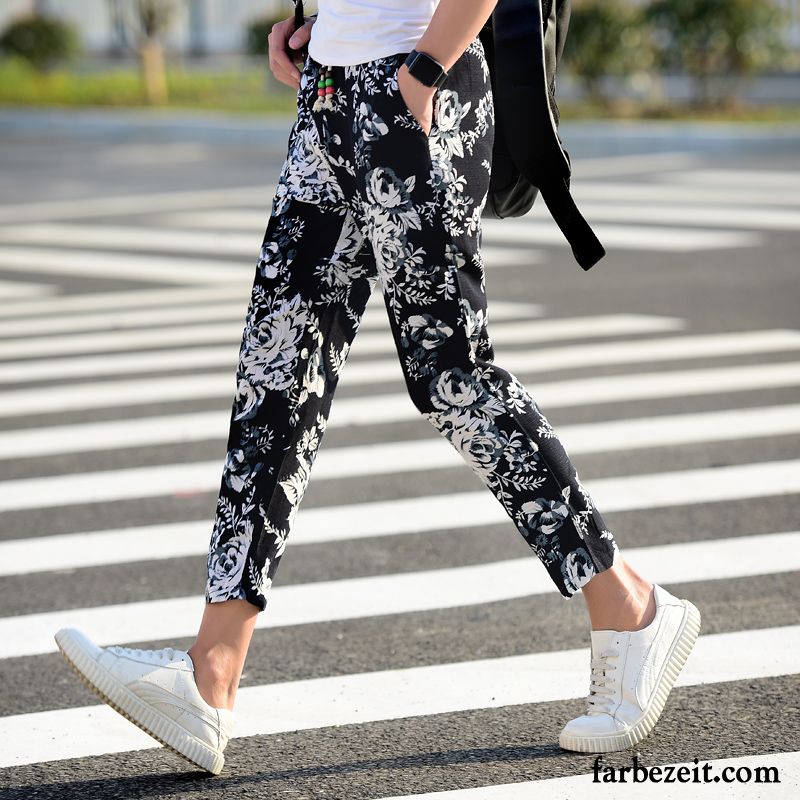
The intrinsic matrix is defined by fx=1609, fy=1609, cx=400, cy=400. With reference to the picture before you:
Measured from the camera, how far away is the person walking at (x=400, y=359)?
269 centimetres

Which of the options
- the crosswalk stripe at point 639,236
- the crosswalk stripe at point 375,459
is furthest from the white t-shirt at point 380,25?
the crosswalk stripe at point 639,236

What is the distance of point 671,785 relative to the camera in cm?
267

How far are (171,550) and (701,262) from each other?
5546 millimetres

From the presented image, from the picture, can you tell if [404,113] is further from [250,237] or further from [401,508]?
[250,237]

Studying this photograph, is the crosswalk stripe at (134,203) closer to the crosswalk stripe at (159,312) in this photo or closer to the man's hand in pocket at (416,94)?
the crosswalk stripe at (159,312)

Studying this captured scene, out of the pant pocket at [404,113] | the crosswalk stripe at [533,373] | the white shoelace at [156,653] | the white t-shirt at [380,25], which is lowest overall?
the crosswalk stripe at [533,373]

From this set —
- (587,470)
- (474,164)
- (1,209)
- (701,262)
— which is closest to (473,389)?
(474,164)

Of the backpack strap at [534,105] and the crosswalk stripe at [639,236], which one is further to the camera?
the crosswalk stripe at [639,236]

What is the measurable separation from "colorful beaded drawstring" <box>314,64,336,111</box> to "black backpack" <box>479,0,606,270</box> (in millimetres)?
279

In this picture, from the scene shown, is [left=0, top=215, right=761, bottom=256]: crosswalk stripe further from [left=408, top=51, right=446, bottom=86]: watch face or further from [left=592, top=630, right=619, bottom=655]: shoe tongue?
[left=408, top=51, right=446, bottom=86]: watch face

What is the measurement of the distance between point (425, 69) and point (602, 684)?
110 centimetres

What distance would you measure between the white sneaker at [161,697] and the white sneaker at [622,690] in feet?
2.01

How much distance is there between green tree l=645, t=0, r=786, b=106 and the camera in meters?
18.7

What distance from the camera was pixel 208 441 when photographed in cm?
541
